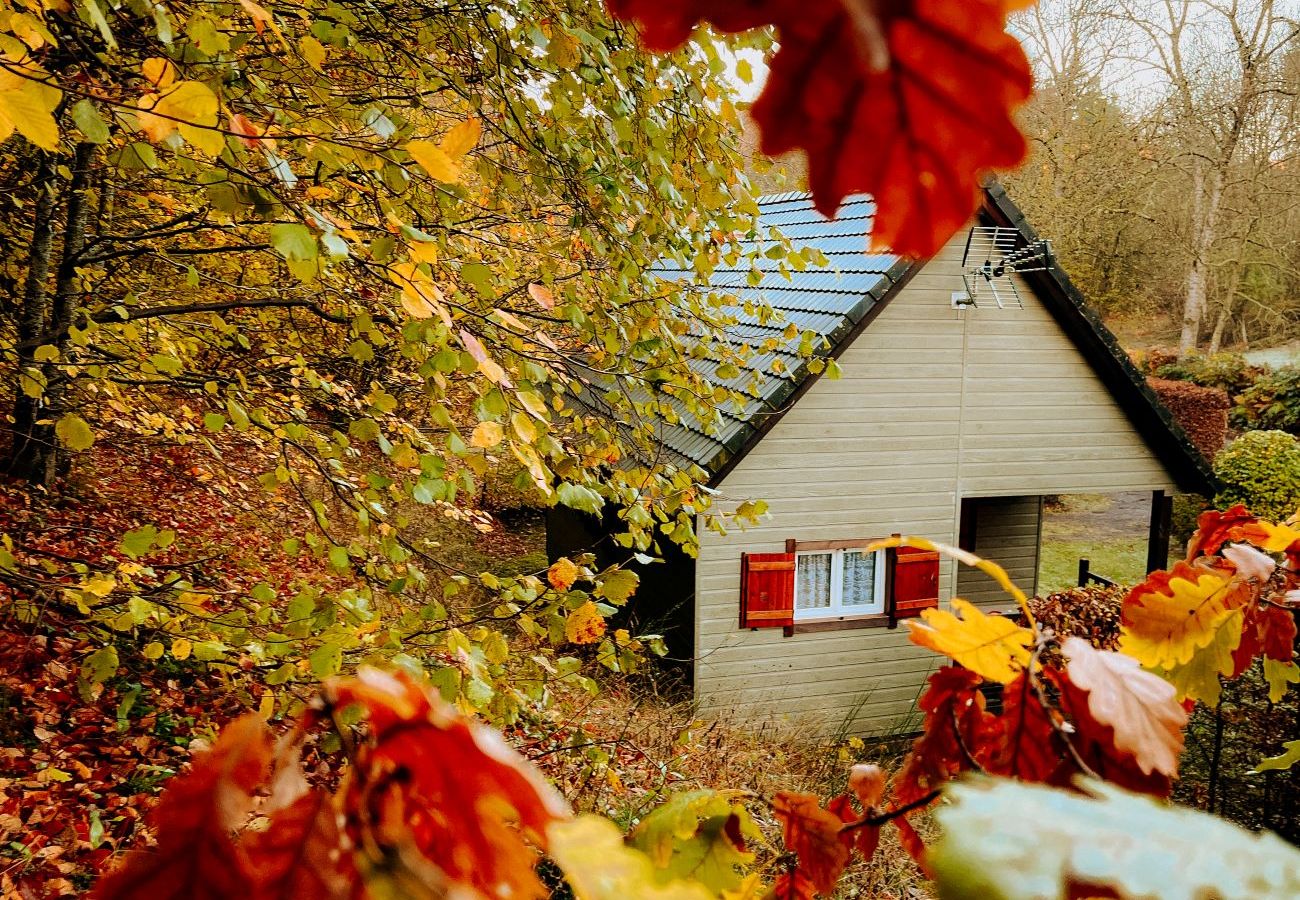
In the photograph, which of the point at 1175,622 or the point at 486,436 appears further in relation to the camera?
the point at 486,436

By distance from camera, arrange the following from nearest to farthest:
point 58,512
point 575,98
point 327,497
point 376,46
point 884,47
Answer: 1. point 884,47
2. point 575,98
3. point 376,46
4. point 58,512
5. point 327,497

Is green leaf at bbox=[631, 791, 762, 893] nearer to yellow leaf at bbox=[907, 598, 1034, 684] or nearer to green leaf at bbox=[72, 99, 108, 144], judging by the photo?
yellow leaf at bbox=[907, 598, 1034, 684]

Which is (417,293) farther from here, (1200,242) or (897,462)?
(1200,242)

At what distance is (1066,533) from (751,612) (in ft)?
39.5

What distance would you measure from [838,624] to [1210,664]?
23.4 feet

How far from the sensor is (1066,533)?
16609 millimetres

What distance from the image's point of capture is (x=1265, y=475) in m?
11.9

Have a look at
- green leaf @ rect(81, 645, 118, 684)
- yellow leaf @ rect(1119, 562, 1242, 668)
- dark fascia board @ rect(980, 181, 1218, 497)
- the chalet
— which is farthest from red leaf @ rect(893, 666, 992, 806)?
dark fascia board @ rect(980, 181, 1218, 497)

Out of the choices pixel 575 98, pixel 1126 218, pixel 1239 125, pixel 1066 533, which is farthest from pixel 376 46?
pixel 1126 218

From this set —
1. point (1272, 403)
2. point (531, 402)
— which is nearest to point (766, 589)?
point (531, 402)

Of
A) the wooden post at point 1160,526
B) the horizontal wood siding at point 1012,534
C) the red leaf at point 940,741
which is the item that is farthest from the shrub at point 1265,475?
the red leaf at point 940,741

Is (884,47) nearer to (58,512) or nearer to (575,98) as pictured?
(575,98)

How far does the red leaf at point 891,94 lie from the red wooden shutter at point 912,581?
26.1ft

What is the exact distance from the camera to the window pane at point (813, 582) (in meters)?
7.91
